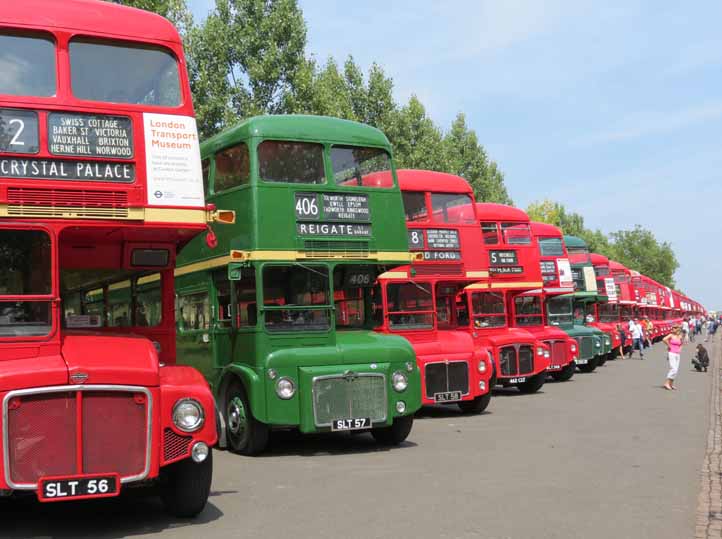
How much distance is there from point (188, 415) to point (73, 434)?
0.85 m

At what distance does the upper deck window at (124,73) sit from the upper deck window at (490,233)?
12526 mm

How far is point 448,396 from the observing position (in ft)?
47.6

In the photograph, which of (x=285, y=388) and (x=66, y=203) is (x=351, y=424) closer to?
(x=285, y=388)

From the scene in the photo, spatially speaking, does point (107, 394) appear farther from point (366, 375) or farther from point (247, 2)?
point (247, 2)

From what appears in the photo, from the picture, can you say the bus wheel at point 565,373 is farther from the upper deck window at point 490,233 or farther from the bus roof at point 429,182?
the bus roof at point 429,182

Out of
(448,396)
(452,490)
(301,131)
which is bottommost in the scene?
(452,490)

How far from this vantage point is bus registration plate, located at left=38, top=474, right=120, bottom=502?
6.11 metres

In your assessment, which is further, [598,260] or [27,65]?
[598,260]

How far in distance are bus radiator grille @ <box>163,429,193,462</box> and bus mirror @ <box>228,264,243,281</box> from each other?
13.8ft

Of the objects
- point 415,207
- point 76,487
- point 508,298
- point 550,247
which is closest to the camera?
point 76,487

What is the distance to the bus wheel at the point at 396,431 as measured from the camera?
37.7 feet

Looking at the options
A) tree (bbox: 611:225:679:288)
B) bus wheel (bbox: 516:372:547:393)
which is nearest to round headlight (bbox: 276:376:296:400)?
bus wheel (bbox: 516:372:547:393)

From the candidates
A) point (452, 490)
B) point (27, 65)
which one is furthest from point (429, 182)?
point (27, 65)

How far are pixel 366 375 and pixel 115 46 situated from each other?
5020mm
